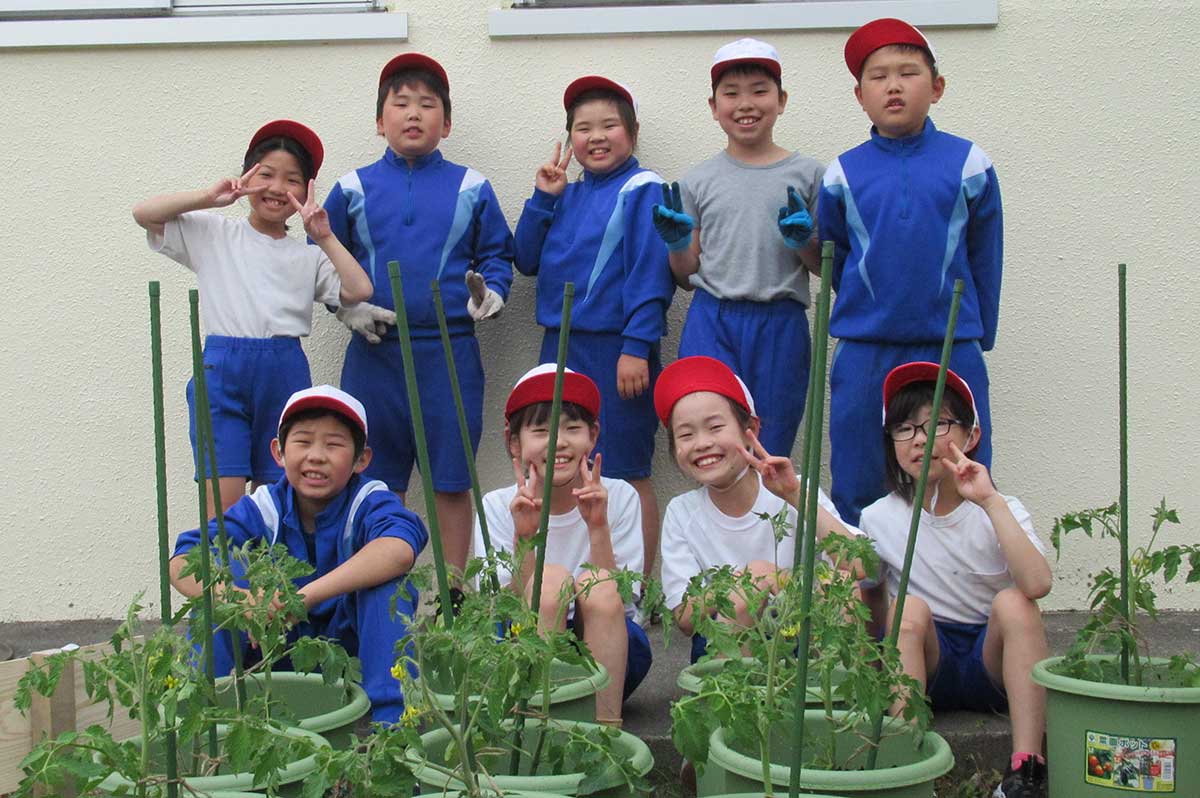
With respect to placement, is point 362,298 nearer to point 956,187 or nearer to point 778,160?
point 778,160

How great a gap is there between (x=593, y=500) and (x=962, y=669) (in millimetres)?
852

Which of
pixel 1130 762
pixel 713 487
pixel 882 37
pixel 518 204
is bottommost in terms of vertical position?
pixel 1130 762

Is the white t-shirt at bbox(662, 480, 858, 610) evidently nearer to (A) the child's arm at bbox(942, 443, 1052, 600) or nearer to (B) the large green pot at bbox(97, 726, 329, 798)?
(A) the child's arm at bbox(942, 443, 1052, 600)

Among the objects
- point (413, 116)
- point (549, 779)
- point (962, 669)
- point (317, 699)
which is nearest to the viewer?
point (549, 779)

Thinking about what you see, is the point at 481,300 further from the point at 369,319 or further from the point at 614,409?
the point at 614,409

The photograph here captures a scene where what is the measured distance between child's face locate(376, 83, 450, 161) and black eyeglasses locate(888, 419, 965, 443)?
A: 153cm

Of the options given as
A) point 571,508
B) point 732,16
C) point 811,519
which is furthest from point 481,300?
point 811,519

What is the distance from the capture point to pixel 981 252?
3359 millimetres

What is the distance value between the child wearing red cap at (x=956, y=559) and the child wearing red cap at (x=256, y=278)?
145 cm

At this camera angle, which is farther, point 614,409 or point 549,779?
point 614,409

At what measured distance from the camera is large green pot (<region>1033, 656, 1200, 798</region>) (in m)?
2.25

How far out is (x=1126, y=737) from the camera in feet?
7.44

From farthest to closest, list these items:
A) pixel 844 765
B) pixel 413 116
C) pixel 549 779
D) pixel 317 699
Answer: pixel 413 116 < pixel 317 699 < pixel 844 765 < pixel 549 779

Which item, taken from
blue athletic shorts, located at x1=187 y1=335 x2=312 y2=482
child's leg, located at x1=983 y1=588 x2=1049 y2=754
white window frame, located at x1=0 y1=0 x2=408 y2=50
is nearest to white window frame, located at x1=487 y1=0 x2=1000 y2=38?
white window frame, located at x1=0 y1=0 x2=408 y2=50
